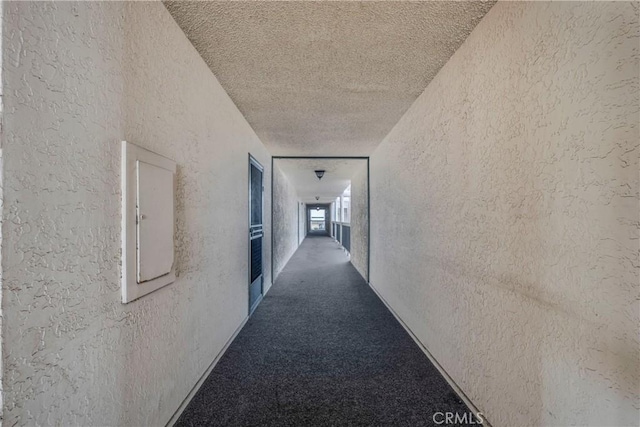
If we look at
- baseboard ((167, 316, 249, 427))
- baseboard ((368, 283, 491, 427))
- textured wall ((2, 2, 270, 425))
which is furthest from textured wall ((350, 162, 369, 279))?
textured wall ((2, 2, 270, 425))

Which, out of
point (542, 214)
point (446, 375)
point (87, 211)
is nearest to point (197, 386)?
point (87, 211)

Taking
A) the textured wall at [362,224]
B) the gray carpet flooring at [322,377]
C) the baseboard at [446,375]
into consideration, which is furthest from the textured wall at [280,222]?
the baseboard at [446,375]

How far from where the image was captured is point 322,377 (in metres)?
1.96

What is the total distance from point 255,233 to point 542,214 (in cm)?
298

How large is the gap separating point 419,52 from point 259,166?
2514 mm

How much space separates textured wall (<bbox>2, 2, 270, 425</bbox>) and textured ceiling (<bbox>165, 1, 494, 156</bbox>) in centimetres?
27

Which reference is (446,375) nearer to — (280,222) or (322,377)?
(322,377)

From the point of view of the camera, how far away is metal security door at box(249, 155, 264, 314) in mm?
3209

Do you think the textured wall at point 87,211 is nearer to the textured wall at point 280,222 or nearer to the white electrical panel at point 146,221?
the white electrical panel at point 146,221

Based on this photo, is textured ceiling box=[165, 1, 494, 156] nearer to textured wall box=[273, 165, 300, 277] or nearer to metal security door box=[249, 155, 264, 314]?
metal security door box=[249, 155, 264, 314]

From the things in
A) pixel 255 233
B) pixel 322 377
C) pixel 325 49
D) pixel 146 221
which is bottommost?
pixel 322 377

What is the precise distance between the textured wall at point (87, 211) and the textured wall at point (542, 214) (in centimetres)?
177

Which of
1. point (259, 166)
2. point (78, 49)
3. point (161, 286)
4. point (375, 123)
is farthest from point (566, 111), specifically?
point (259, 166)

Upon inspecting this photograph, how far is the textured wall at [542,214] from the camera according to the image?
2.76 feet
